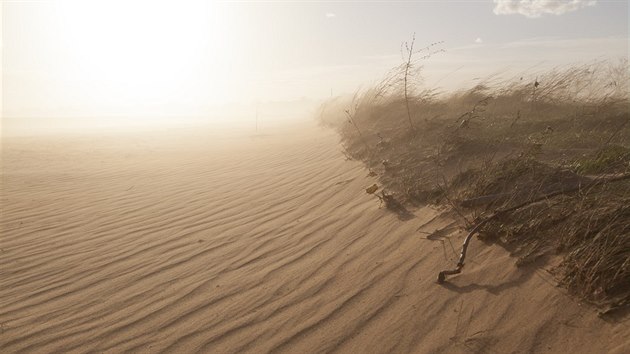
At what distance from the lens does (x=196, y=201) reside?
5637mm

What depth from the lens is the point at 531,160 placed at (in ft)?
11.6

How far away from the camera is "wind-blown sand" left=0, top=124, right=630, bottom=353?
89.6 inches

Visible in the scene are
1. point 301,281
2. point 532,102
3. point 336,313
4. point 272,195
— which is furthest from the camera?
point 532,102

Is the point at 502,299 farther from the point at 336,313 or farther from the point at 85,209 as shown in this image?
the point at 85,209

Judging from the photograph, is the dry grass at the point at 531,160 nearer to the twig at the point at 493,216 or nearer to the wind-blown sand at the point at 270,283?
the twig at the point at 493,216

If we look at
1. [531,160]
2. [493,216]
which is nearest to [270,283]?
[493,216]

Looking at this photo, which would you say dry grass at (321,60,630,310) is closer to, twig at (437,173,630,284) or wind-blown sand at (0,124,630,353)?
twig at (437,173,630,284)

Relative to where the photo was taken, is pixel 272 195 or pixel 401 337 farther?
pixel 272 195

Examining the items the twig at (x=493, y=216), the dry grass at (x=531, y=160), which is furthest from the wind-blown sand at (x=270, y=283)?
the dry grass at (x=531, y=160)

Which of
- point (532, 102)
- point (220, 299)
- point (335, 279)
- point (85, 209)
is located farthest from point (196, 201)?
point (532, 102)

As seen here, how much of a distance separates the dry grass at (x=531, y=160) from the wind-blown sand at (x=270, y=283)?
225 millimetres

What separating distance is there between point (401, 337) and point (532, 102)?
6764 mm

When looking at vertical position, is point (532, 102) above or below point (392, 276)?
above

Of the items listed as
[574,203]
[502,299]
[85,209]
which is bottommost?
[85,209]
